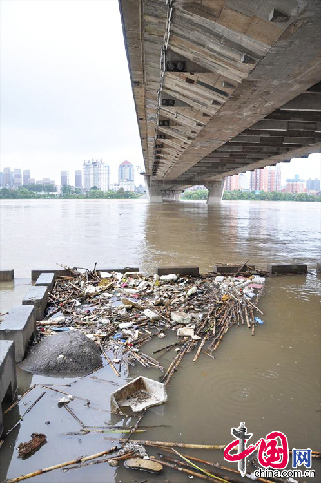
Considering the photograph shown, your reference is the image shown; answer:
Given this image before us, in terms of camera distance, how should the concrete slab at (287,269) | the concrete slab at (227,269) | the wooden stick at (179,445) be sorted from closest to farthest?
the wooden stick at (179,445) < the concrete slab at (227,269) < the concrete slab at (287,269)

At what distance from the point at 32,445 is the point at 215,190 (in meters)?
65.4

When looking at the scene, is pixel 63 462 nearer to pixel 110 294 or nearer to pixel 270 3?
pixel 110 294

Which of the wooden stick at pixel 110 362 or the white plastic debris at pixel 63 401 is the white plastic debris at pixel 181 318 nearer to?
the wooden stick at pixel 110 362

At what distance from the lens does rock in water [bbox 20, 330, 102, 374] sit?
4.72 m

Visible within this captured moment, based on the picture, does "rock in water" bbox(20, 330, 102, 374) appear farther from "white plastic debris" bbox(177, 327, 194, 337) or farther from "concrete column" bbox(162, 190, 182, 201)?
"concrete column" bbox(162, 190, 182, 201)

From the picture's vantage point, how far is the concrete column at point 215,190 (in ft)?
216

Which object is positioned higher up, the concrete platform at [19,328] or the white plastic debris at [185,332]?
the concrete platform at [19,328]

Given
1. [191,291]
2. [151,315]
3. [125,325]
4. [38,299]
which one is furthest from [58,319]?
[191,291]

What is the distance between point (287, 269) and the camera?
1078 centimetres

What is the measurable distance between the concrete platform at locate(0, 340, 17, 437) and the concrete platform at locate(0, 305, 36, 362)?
78 centimetres

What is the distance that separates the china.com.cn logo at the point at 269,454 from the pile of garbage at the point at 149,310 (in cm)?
134

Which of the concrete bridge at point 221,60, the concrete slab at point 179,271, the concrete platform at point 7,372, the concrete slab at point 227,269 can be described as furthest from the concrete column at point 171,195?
the concrete platform at point 7,372

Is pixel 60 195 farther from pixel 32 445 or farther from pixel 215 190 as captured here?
pixel 32 445

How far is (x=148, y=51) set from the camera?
8.53m
